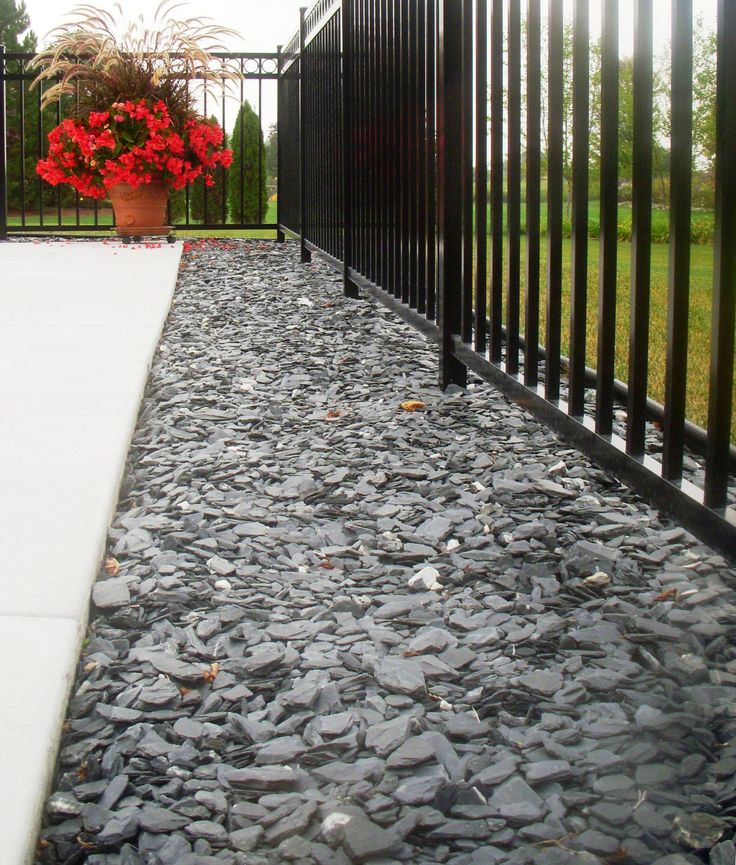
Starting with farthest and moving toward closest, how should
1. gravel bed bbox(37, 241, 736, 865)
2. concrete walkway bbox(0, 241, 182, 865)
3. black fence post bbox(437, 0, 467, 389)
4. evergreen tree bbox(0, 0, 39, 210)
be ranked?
evergreen tree bbox(0, 0, 39, 210) → black fence post bbox(437, 0, 467, 389) → concrete walkway bbox(0, 241, 182, 865) → gravel bed bbox(37, 241, 736, 865)

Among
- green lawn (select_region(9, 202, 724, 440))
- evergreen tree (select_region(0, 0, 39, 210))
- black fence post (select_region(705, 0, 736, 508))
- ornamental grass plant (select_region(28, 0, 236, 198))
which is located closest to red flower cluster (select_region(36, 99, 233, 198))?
ornamental grass plant (select_region(28, 0, 236, 198))

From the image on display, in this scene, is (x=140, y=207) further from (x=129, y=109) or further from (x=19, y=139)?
(x=19, y=139)

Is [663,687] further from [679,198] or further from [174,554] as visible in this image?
[174,554]

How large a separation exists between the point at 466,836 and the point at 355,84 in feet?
15.0

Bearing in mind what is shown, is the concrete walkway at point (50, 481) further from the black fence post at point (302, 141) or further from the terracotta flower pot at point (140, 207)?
the terracotta flower pot at point (140, 207)

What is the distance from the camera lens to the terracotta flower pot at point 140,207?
365 inches

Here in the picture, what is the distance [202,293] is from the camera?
629 cm

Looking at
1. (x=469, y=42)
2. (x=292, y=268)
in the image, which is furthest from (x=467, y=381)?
(x=292, y=268)

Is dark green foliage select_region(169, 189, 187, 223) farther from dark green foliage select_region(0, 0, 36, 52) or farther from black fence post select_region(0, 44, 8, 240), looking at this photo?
dark green foliage select_region(0, 0, 36, 52)

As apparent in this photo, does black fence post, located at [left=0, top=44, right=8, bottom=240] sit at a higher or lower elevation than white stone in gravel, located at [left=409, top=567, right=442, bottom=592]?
higher

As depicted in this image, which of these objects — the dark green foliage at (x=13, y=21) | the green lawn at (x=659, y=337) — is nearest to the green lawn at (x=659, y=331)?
the green lawn at (x=659, y=337)

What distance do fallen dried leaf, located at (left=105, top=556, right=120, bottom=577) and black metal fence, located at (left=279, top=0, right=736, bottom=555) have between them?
1067mm

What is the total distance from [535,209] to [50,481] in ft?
4.54

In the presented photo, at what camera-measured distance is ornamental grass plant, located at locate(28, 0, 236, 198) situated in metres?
8.90
